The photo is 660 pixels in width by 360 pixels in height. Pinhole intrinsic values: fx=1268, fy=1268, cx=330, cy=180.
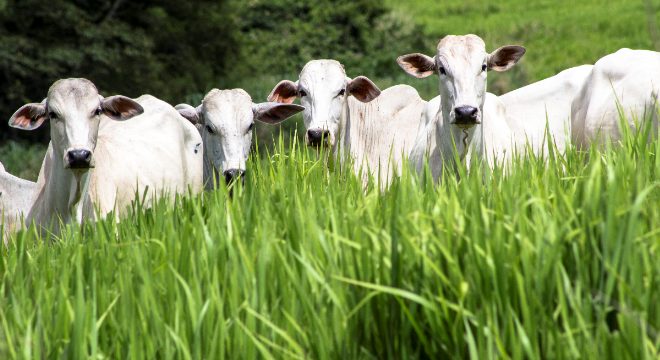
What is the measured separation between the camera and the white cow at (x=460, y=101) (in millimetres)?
6082

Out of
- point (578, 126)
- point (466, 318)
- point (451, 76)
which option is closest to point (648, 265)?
point (466, 318)

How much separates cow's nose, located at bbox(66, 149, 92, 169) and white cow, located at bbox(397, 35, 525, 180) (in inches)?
61.9

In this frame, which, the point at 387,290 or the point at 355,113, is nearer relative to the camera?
the point at 387,290

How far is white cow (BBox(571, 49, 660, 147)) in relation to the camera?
6969mm

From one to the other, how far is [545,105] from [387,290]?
14.4 feet

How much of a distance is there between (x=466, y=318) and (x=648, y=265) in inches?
20.7

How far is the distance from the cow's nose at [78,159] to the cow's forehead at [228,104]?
3.76ft

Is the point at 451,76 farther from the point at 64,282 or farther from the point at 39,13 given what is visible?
the point at 39,13

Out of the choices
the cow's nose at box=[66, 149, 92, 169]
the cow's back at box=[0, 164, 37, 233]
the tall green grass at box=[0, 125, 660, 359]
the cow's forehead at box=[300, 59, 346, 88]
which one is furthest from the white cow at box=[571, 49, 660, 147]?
the cow's back at box=[0, 164, 37, 233]

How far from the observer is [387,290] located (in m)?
3.35

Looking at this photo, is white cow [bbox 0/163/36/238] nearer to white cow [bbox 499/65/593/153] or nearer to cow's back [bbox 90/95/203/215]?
cow's back [bbox 90/95/203/215]

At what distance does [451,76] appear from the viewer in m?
6.24

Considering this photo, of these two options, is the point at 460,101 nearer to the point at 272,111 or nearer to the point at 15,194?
the point at 272,111

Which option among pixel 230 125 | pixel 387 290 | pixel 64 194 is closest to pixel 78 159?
pixel 64 194
